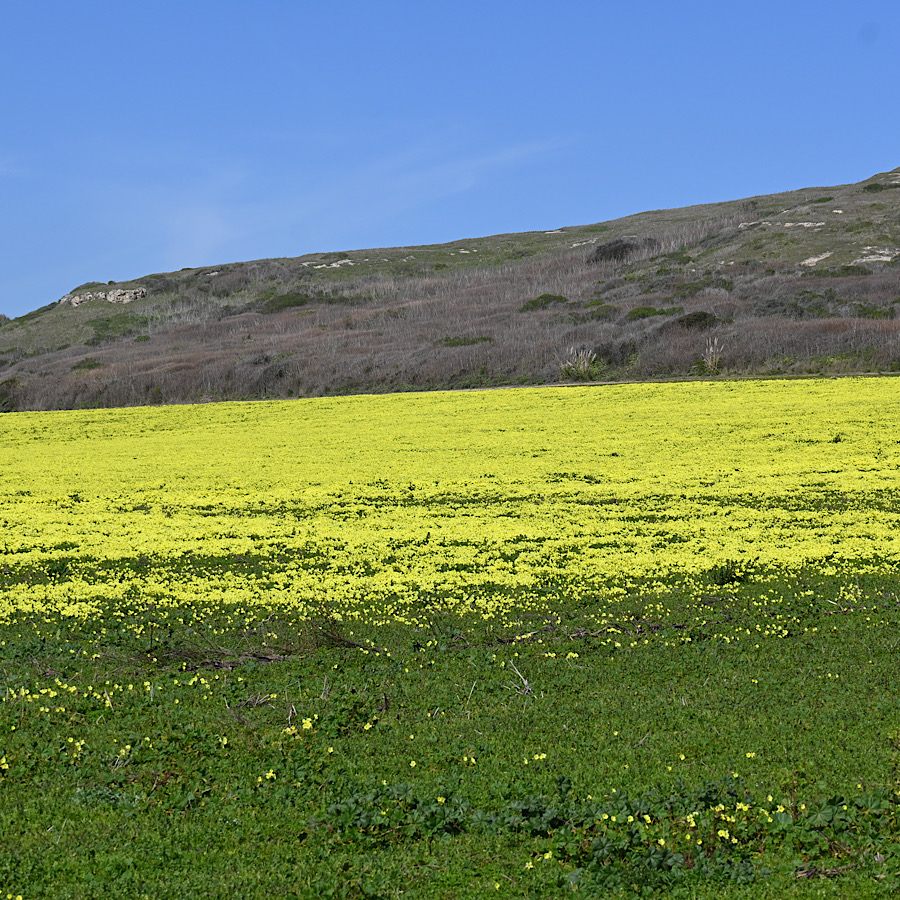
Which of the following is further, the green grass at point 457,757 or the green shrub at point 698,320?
the green shrub at point 698,320

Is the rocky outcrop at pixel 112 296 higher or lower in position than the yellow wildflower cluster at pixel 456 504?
higher

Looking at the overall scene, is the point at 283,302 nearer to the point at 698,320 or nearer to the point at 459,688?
the point at 698,320

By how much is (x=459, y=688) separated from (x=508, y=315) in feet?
131

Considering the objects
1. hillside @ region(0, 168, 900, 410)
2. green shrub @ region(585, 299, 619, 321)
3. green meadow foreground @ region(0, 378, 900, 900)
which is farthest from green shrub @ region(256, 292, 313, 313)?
green meadow foreground @ region(0, 378, 900, 900)

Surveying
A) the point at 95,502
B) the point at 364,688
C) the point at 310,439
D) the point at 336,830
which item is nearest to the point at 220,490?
the point at 95,502

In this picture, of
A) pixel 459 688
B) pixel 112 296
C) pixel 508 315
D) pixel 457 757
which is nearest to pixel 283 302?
pixel 112 296

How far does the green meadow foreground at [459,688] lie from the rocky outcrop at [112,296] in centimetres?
6889

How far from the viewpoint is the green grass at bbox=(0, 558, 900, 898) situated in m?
4.35

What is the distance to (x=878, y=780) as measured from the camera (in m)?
5.01

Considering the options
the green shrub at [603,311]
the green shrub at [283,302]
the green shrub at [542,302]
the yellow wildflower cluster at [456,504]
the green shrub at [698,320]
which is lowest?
the yellow wildflower cluster at [456,504]

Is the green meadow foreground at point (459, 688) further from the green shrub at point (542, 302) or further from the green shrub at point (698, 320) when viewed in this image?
the green shrub at point (542, 302)

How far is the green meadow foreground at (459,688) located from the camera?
175 inches

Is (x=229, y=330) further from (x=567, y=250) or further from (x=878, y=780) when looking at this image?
(x=878, y=780)

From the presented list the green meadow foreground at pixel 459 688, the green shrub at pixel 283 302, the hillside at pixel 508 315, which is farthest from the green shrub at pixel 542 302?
the green meadow foreground at pixel 459 688
